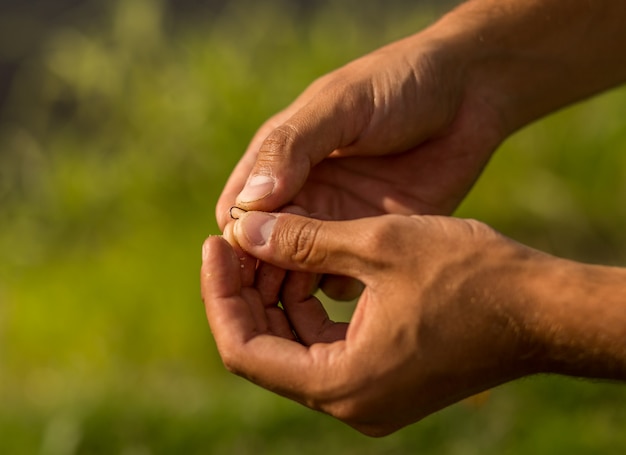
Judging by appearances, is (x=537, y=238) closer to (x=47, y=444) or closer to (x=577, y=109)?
(x=577, y=109)

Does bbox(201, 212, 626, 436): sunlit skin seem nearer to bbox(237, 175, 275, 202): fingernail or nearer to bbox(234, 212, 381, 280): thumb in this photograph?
bbox(234, 212, 381, 280): thumb

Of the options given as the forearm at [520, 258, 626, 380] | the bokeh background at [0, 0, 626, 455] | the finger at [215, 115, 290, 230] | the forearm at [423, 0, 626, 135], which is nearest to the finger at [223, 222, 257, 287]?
the finger at [215, 115, 290, 230]

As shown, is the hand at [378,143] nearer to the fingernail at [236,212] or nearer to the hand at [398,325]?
the fingernail at [236,212]

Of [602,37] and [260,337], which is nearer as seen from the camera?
[260,337]

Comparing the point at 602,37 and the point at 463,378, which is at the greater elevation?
the point at 602,37

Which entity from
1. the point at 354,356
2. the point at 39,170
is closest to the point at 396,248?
the point at 354,356

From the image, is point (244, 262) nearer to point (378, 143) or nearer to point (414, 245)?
point (414, 245)
